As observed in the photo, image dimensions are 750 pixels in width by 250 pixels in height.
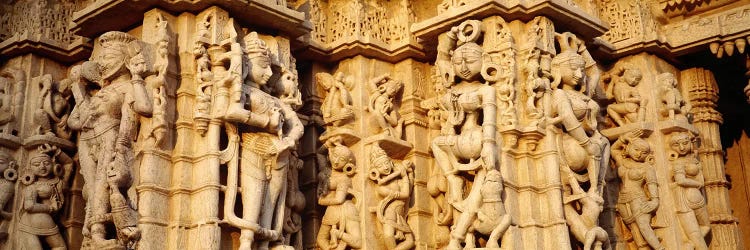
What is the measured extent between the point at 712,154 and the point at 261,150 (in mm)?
5295

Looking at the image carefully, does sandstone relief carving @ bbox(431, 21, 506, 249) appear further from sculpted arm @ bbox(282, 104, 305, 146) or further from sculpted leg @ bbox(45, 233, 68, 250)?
sculpted leg @ bbox(45, 233, 68, 250)

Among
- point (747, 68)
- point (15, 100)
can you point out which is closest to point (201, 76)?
point (15, 100)

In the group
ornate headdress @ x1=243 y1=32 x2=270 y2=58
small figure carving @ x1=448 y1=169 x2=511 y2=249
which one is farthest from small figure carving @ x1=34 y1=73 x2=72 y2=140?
small figure carving @ x1=448 y1=169 x2=511 y2=249

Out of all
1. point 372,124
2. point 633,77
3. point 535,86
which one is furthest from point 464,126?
point 633,77

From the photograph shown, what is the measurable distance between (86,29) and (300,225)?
300cm

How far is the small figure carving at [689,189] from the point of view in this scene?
11.8 metres

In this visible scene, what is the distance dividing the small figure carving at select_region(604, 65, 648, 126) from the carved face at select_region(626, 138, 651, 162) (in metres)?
0.28

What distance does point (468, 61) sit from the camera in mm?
11000

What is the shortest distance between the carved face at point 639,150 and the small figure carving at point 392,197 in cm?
250

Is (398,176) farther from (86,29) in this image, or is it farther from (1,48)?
(1,48)

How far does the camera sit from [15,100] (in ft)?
39.7

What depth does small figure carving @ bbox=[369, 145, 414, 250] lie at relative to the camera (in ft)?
36.8

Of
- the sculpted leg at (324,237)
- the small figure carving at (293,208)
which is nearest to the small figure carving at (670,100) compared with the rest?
the sculpted leg at (324,237)

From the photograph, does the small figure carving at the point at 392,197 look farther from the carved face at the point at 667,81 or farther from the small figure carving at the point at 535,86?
the carved face at the point at 667,81
